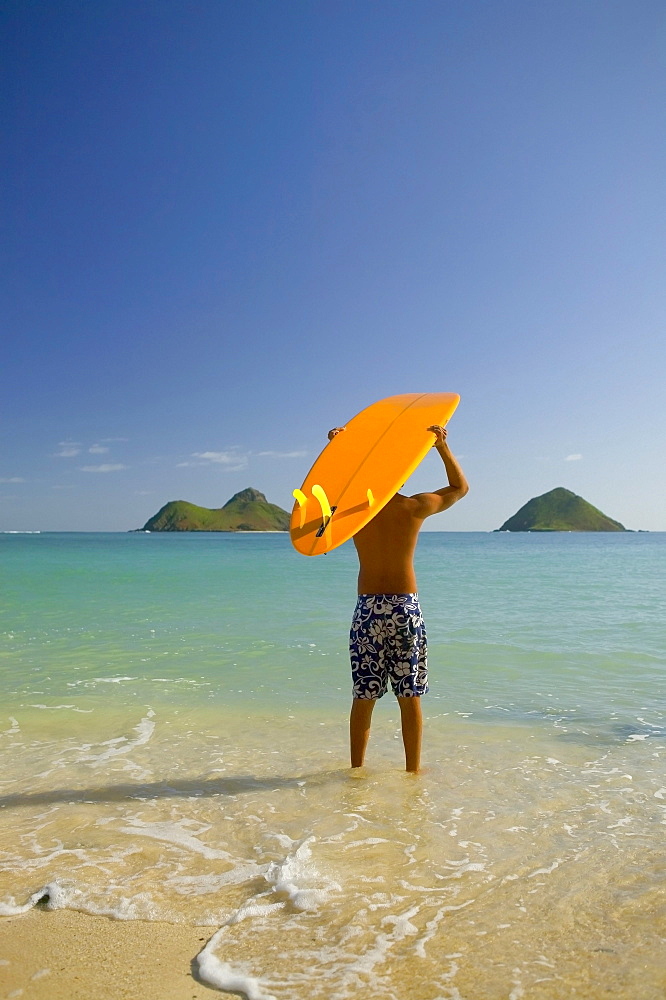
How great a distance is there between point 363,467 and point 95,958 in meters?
2.93

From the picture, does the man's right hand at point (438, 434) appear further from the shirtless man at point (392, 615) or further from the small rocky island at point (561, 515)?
Result: the small rocky island at point (561, 515)

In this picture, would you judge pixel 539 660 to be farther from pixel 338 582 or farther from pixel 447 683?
pixel 338 582

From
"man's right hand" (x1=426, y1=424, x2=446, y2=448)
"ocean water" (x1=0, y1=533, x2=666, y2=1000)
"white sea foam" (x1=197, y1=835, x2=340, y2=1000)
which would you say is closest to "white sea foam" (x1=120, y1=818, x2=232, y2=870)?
"ocean water" (x1=0, y1=533, x2=666, y2=1000)

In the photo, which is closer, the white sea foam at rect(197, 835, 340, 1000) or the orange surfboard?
the white sea foam at rect(197, 835, 340, 1000)

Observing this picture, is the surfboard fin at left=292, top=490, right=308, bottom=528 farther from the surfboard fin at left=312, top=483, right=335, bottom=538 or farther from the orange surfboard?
the surfboard fin at left=312, top=483, right=335, bottom=538

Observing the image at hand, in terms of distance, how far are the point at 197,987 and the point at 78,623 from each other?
1055 cm

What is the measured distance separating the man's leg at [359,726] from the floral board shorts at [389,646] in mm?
81

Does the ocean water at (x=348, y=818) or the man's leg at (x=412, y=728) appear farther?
the man's leg at (x=412, y=728)

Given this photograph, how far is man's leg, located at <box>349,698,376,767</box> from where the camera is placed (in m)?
4.17

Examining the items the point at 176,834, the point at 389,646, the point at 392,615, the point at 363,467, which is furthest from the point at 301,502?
the point at 176,834

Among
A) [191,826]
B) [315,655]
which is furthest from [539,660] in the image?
[191,826]

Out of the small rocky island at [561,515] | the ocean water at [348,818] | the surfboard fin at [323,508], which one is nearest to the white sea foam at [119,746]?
the ocean water at [348,818]

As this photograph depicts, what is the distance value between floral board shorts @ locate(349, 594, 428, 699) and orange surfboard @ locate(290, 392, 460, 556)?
1.60 feet

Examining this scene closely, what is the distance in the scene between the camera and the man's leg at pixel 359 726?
4169 mm
